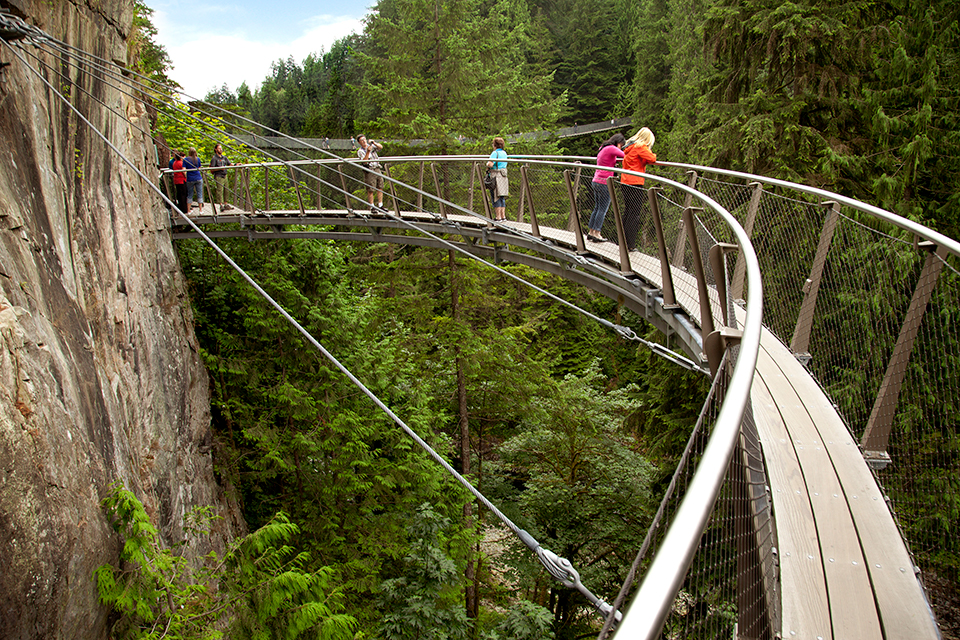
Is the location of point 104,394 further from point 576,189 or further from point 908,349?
point 908,349

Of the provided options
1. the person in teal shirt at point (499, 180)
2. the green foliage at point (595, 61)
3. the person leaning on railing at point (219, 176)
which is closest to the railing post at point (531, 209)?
the person in teal shirt at point (499, 180)

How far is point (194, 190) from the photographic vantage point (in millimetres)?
12445

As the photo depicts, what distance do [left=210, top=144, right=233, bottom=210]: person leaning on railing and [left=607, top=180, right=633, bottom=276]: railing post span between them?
8.96 metres

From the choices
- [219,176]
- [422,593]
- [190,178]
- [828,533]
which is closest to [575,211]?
[828,533]

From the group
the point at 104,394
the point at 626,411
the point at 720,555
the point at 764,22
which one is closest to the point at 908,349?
the point at 720,555

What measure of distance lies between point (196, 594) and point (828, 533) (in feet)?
21.4

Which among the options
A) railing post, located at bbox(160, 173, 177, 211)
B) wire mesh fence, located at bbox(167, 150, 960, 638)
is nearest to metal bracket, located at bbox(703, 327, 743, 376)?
wire mesh fence, located at bbox(167, 150, 960, 638)

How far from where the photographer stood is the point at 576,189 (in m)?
6.57

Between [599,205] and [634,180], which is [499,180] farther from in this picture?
[634,180]

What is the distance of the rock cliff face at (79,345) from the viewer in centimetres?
482

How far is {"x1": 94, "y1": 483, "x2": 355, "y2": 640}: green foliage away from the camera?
5.57 metres

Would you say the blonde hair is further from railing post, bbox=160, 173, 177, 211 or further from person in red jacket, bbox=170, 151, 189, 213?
railing post, bbox=160, 173, 177, 211

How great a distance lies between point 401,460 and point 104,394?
5.78 meters

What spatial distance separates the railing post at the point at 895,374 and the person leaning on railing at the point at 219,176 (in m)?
11.8
